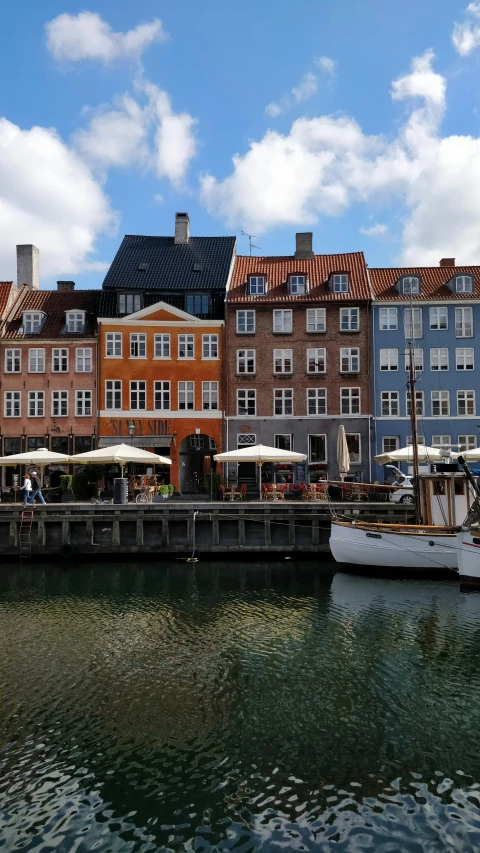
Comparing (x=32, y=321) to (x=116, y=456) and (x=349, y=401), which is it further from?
(x=349, y=401)

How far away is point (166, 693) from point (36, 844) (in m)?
4.72

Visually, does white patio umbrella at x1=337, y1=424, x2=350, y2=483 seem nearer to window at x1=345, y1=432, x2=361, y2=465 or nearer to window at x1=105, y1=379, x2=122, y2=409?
window at x1=345, y1=432, x2=361, y2=465

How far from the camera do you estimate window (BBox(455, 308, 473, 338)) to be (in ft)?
135

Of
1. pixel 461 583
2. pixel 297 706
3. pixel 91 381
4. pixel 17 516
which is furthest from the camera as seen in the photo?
pixel 91 381

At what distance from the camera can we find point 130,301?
4197 centimetres

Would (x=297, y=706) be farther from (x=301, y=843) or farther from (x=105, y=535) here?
(x=105, y=535)

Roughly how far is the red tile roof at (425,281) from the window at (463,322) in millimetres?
873

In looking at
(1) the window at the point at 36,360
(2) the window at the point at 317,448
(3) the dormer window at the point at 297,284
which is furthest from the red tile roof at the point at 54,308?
(2) the window at the point at 317,448

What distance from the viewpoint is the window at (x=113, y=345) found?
1619 inches

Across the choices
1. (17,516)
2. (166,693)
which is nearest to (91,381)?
(17,516)

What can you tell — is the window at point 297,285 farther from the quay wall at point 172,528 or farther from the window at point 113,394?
the quay wall at point 172,528

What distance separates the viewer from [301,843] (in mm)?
8273

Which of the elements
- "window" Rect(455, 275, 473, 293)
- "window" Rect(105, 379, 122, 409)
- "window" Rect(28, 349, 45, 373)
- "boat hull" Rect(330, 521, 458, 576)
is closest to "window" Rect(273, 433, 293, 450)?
"window" Rect(105, 379, 122, 409)

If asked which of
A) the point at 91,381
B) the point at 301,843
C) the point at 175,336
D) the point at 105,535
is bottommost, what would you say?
the point at 301,843
